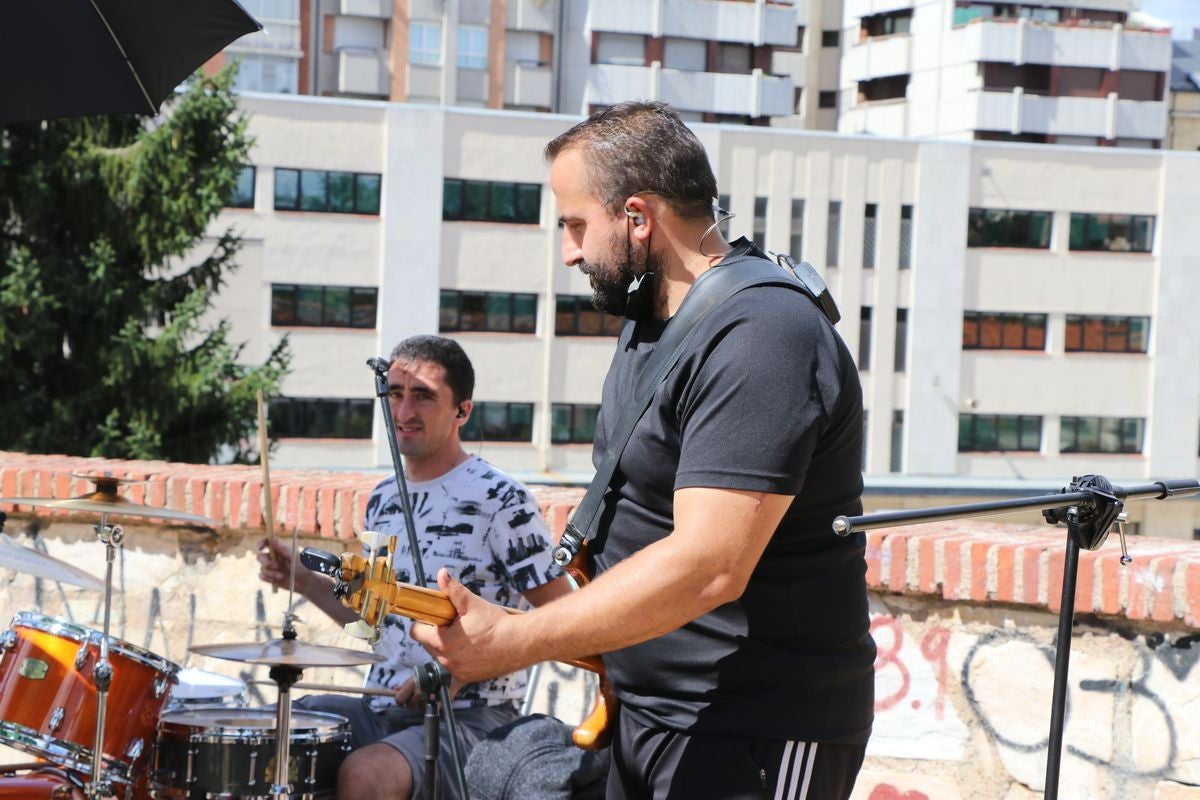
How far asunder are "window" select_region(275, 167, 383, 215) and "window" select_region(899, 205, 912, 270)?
14.4 meters

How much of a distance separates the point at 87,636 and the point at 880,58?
51539 millimetres

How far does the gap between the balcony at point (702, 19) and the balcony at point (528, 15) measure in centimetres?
133

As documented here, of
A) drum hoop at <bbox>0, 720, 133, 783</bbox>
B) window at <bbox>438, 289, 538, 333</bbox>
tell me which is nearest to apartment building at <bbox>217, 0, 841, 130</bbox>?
window at <bbox>438, 289, 538, 333</bbox>

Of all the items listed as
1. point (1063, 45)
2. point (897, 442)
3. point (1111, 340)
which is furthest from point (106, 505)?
point (1063, 45)

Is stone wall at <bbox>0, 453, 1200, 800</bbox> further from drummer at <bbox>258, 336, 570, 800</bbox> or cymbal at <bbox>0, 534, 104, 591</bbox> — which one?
cymbal at <bbox>0, 534, 104, 591</bbox>

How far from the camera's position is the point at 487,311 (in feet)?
137

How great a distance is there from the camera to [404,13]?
48.1 meters

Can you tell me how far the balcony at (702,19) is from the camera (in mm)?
49812

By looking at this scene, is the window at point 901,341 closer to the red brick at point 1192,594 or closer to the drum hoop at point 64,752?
the red brick at point 1192,594

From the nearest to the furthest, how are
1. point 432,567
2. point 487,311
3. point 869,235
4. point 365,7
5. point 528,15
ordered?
point 432,567, point 487,311, point 869,235, point 365,7, point 528,15

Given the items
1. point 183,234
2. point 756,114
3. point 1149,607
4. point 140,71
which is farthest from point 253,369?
point 756,114

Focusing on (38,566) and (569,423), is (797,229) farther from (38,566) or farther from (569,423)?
(38,566)

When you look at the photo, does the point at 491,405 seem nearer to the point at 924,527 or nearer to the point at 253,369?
the point at 253,369

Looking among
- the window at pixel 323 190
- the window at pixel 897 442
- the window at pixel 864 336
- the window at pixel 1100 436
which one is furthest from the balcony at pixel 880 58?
the window at pixel 323 190
